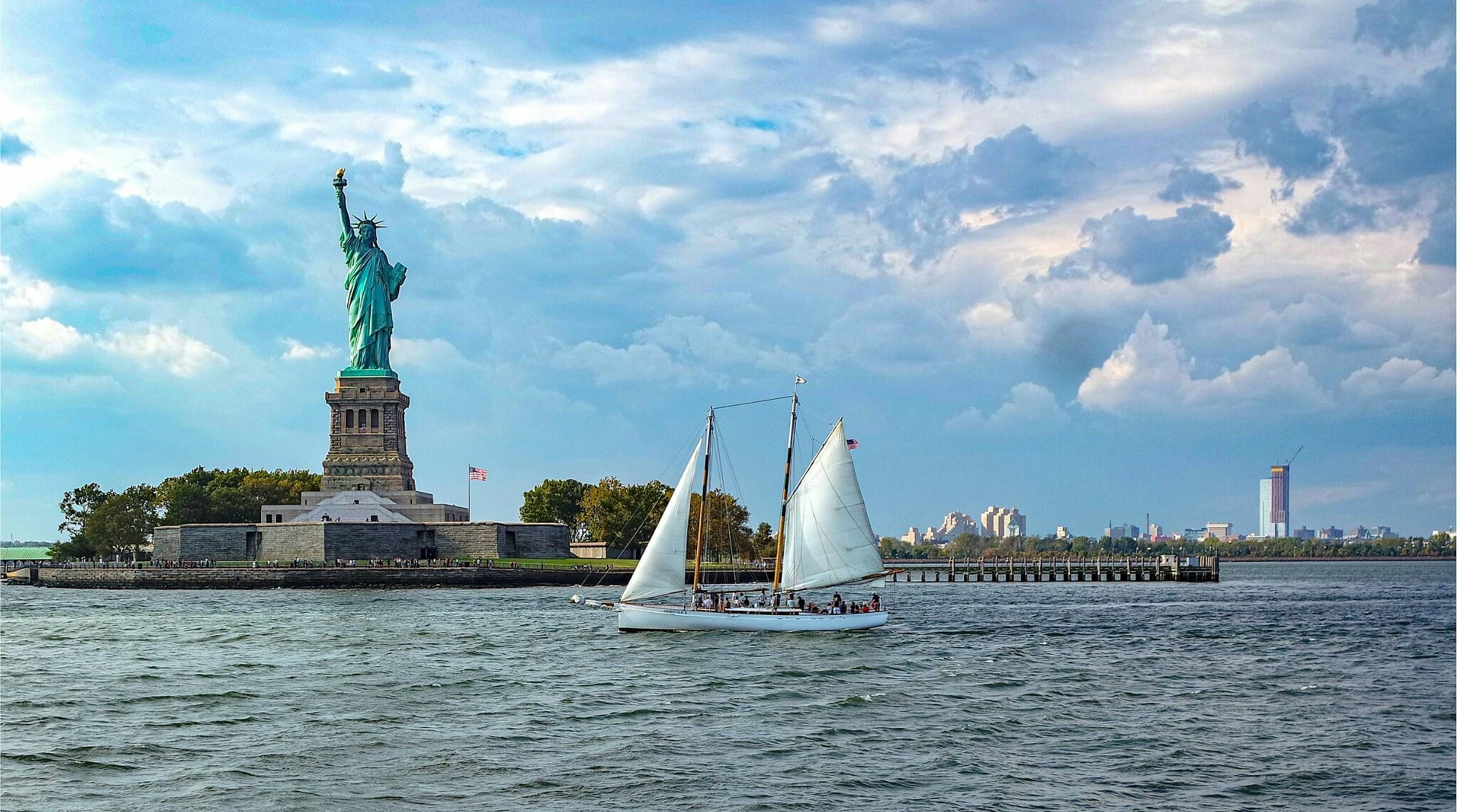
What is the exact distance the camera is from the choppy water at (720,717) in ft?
100

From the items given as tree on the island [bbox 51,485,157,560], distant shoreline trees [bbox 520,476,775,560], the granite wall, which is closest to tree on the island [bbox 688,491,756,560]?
distant shoreline trees [bbox 520,476,775,560]

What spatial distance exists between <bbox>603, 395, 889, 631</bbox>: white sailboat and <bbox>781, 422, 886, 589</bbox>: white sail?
0.11 feet

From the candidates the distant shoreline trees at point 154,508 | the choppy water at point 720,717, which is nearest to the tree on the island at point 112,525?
the distant shoreline trees at point 154,508

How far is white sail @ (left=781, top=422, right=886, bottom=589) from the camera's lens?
216 feet

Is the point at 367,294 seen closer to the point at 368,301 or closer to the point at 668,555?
the point at 368,301

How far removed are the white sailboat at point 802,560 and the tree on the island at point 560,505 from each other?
103440mm

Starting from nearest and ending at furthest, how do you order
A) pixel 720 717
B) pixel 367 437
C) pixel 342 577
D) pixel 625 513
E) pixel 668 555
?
pixel 720 717 < pixel 668 555 < pixel 342 577 < pixel 367 437 < pixel 625 513

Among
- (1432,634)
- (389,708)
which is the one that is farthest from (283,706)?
(1432,634)

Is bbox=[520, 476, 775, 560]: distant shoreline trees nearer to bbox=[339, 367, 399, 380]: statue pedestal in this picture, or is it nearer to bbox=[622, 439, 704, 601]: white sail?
bbox=[339, 367, 399, 380]: statue pedestal

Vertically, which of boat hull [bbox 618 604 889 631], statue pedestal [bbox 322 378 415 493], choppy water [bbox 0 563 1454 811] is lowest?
choppy water [bbox 0 563 1454 811]

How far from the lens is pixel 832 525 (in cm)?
6606

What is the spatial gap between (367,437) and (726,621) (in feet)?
257

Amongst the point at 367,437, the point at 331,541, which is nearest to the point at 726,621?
the point at 331,541

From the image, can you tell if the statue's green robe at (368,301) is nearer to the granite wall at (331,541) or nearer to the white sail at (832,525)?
the granite wall at (331,541)
